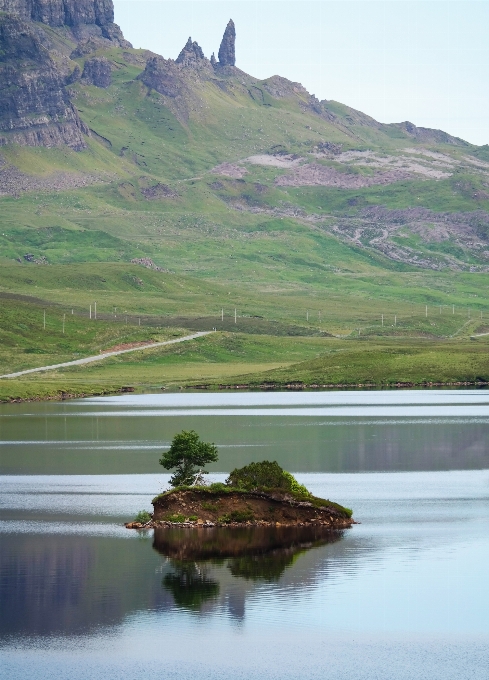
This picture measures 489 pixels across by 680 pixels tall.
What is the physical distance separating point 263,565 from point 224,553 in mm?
2818

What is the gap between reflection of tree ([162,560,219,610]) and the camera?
1756 inches

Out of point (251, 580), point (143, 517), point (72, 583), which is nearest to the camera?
point (72, 583)

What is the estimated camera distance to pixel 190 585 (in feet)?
154

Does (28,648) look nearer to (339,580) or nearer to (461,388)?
(339,580)

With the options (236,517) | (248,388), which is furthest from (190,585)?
(248,388)

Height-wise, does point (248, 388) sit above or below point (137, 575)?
above

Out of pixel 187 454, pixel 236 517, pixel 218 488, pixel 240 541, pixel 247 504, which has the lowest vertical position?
pixel 240 541

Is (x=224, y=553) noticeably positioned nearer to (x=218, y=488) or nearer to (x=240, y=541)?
(x=240, y=541)

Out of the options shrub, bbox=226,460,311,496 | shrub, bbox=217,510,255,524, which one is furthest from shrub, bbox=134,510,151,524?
shrub, bbox=226,460,311,496

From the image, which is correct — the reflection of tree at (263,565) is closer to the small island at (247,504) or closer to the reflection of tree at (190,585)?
the reflection of tree at (190,585)

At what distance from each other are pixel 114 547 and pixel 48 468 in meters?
31.3

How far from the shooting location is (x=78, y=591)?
45906 mm

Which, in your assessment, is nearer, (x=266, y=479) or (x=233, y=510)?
(x=266, y=479)

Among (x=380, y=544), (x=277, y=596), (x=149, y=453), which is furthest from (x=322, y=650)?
(x=149, y=453)
